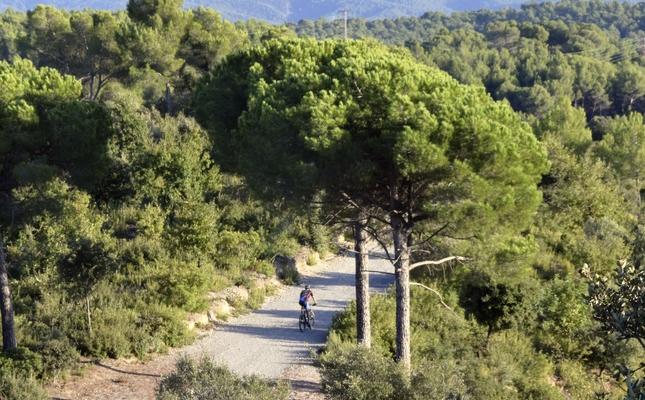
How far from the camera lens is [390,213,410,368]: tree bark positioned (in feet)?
35.4

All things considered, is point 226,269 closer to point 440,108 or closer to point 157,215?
point 157,215

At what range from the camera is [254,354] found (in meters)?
13.5

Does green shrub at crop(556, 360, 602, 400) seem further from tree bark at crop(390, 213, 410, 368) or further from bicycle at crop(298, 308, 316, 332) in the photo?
bicycle at crop(298, 308, 316, 332)

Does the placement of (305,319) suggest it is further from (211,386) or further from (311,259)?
(211,386)

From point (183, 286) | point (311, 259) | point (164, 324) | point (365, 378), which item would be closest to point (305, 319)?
point (183, 286)

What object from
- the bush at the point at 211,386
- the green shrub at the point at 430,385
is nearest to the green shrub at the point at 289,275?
the bush at the point at 211,386

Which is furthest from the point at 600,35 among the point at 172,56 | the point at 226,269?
the point at 226,269

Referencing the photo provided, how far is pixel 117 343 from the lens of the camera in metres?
12.5

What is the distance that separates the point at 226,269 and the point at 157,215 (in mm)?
2657

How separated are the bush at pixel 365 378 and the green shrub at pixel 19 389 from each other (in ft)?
15.5

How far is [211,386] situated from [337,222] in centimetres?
489

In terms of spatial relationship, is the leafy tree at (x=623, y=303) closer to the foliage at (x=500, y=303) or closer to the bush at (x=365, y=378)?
the bush at (x=365, y=378)

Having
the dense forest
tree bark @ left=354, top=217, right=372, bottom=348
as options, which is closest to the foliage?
the dense forest

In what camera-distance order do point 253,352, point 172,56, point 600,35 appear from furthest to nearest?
point 600,35, point 172,56, point 253,352
